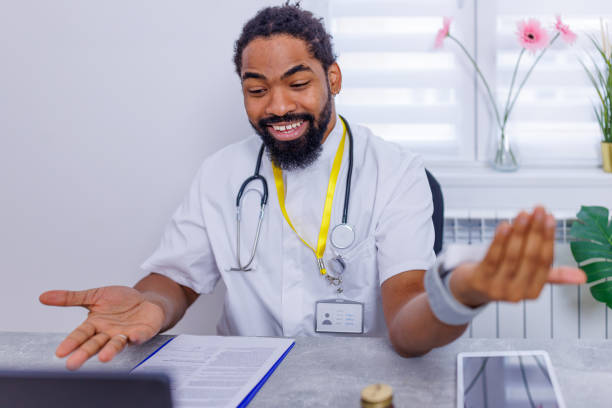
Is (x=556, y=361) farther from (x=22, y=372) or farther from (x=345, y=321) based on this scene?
(x=22, y=372)

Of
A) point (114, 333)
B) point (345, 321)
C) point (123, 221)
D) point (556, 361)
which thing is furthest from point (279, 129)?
point (123, 221)

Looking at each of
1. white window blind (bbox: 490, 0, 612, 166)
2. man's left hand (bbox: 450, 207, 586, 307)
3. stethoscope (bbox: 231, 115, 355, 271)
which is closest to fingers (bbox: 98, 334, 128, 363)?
stethoscope (bbox: 231, 115, 355, 271)

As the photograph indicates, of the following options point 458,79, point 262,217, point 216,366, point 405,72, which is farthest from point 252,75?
point 458,79

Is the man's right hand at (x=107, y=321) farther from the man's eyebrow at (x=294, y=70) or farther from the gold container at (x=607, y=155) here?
the gold container at (x=607, y=155)

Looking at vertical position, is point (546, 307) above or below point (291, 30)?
below

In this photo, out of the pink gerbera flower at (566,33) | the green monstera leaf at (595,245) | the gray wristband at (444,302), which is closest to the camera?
the gray wristband at (444,302)

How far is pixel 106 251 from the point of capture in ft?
6.95

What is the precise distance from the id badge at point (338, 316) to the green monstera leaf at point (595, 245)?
725 mm

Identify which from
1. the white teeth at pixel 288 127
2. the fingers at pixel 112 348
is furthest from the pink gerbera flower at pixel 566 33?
the fingers at pixel 112 348

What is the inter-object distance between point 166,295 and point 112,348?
419 millimetres

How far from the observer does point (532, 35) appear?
1907 mm

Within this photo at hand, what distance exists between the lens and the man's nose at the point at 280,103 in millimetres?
1380

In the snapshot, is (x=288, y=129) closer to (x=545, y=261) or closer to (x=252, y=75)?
(x=252, y=75)

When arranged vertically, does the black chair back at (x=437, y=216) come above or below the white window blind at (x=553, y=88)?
below
